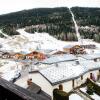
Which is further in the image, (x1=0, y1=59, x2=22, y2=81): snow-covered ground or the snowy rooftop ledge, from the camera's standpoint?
(x1=0, y1=59, x2=22, y2=81): snow-covered ground

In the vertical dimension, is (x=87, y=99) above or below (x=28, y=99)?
below

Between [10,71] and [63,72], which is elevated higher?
[63,72]

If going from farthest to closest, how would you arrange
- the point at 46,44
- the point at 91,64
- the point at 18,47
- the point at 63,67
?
the point at 46,44 → the point at 18,47 → the point at 91,64 → the point at 63,67

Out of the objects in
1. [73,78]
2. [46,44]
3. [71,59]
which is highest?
[73,78]

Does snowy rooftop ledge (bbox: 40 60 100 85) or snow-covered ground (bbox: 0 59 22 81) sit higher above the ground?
snowy rooftop ledge (bbox: 40 60 100 85)

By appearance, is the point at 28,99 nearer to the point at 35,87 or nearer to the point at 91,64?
the point at 35,87

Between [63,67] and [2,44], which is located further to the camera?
[2,44]

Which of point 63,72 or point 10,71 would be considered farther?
point 10,71

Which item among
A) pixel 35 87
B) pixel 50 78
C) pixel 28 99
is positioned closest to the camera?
pixel 28 99

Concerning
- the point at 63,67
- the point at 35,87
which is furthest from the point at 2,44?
the point at 35,87

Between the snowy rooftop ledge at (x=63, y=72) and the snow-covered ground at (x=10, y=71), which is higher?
the snowy rooftop ledge at (x=63, y=72)

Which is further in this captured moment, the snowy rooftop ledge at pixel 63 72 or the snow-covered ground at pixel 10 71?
the snow-covered ground at pixel 10 71
